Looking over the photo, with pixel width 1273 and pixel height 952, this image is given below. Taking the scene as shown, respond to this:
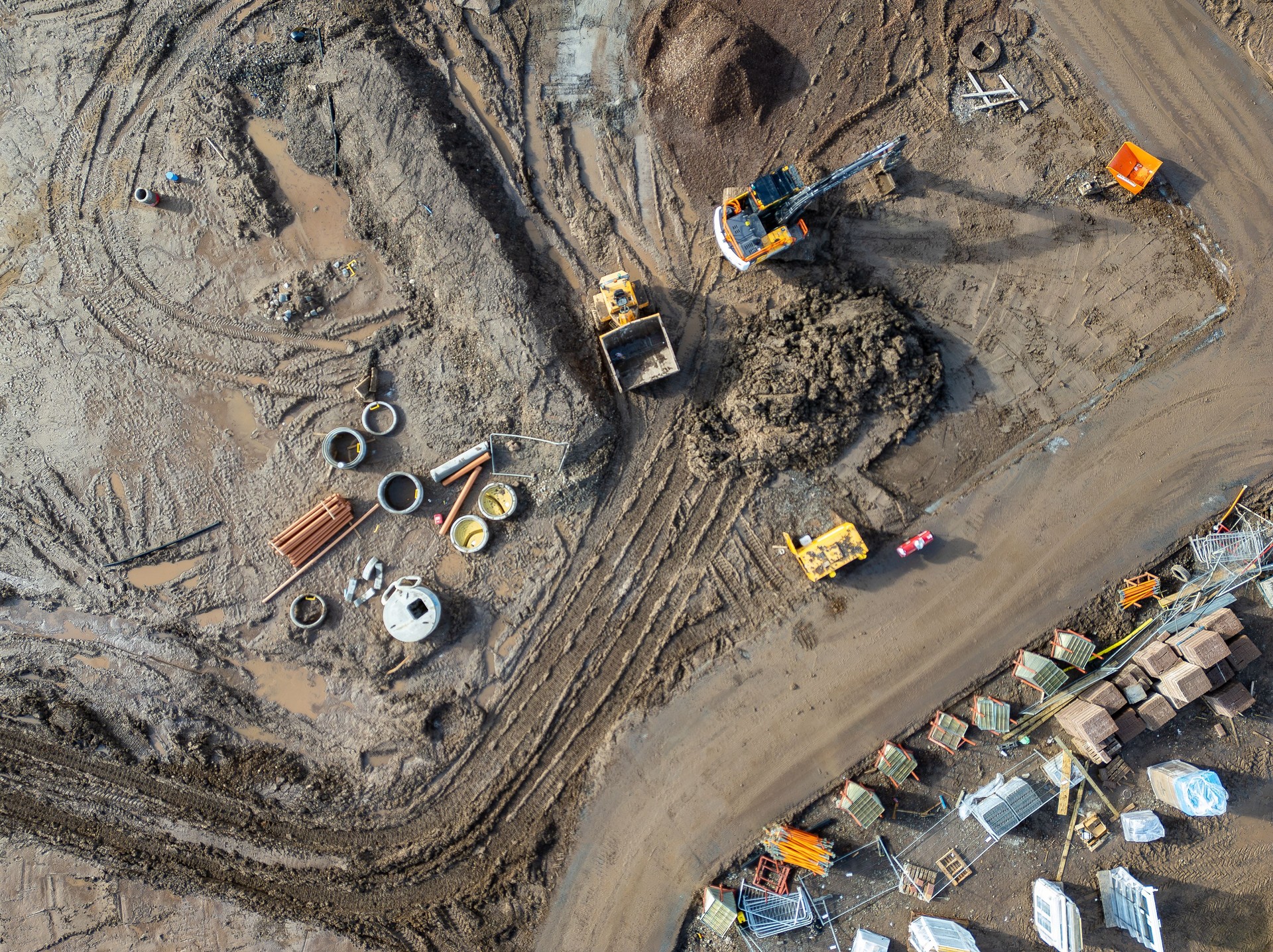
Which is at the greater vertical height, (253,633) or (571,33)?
(571,33)

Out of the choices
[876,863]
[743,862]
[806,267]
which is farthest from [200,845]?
[806,267]

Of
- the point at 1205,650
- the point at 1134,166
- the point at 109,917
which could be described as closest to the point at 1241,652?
the point at 1205,650

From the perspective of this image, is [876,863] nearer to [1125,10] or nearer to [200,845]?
[200,845]

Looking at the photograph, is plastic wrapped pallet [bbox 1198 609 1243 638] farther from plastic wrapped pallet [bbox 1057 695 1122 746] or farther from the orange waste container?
the orange waste container

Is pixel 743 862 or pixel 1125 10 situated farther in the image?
pixel 1125 10

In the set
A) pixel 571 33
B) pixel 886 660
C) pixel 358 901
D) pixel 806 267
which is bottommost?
pixel 886 660

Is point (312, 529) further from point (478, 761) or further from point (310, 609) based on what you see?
point (478, 761)
